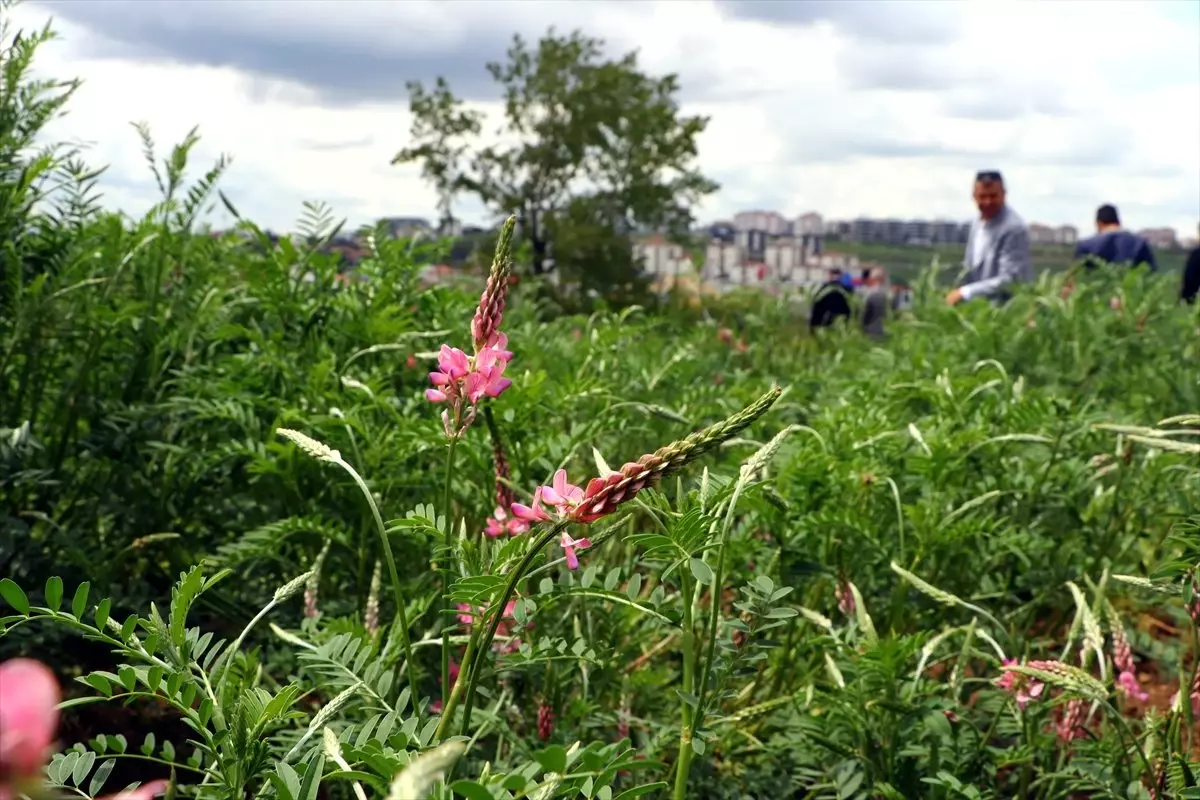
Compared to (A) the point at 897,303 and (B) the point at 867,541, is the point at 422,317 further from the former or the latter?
(A) the point at 897,303

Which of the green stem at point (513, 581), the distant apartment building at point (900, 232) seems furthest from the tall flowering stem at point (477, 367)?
the distant apartment building at point (900, 232)

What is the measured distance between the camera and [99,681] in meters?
1.21

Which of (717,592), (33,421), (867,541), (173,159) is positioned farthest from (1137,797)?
(173,159)

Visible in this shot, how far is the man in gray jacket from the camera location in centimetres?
801

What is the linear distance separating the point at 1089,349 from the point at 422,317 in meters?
3.39

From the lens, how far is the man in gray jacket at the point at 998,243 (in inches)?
315

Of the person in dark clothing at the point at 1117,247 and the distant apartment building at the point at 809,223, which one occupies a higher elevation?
the distant apartment building at the point at 809,223

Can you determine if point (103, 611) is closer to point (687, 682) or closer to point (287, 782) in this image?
point (287, 782)

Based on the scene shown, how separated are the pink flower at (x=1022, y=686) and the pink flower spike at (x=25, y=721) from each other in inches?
76.6

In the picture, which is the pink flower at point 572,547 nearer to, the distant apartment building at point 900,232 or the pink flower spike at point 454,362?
the pink flower spike at point 454,362

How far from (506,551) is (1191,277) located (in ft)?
32.8

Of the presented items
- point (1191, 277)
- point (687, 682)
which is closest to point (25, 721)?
point (687, 682)

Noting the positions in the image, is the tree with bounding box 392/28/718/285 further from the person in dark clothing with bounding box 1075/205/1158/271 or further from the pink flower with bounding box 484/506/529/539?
the pink flower with bounding box 484/506/529/539

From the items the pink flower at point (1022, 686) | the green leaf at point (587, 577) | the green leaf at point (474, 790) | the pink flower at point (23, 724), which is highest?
the pink flower at point (23, 724)
